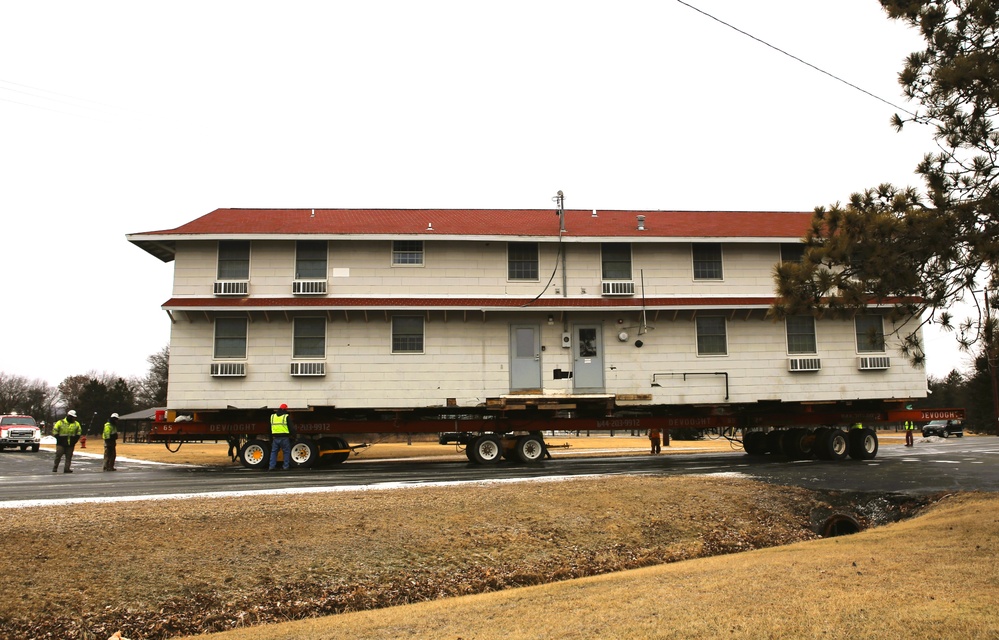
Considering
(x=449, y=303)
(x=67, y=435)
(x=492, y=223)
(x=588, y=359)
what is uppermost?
(x=492, y=223)

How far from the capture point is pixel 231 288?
23531mm

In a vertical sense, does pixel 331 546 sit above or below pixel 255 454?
below

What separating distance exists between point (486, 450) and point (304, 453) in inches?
201

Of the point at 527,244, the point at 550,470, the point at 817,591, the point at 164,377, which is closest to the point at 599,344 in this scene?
Result: the point at 527,244

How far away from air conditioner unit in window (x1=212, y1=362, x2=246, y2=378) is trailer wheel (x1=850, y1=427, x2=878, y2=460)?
714 inches

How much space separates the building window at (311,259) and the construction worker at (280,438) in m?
4.63

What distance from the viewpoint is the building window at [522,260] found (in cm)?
2492

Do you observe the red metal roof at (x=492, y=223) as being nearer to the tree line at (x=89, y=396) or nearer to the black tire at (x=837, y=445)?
the black tire at (x=837, y=445)

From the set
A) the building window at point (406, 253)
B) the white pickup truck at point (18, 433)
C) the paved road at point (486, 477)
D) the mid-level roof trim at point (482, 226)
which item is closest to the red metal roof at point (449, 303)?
the building window at point (406, 253)

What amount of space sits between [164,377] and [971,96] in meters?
102

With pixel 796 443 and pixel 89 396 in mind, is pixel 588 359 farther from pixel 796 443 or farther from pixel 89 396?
pixel 89 396

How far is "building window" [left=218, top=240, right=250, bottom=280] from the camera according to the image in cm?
2394

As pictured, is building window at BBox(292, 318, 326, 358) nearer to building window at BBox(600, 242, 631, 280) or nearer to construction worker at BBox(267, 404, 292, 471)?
construction worker at BBox(267, 404, 292, 471)

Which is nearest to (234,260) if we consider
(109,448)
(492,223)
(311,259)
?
(311,259)
